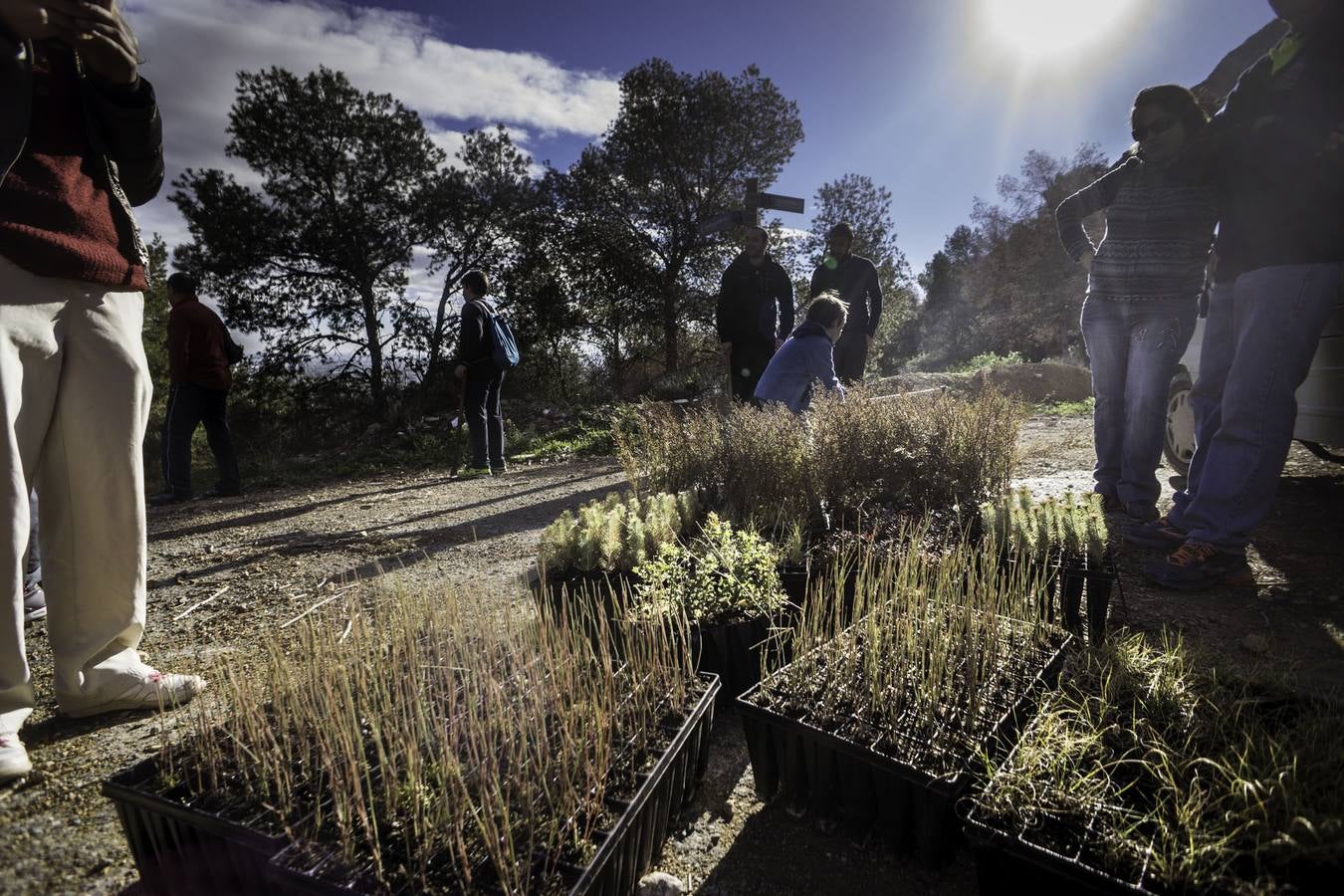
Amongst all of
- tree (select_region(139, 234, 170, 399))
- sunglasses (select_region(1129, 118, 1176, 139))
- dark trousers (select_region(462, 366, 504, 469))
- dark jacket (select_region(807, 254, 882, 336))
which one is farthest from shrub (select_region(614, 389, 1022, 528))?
tree (select_region(139, 234, 170, 399))

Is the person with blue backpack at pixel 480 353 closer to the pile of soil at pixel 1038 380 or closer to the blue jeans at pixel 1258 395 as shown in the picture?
the blue jeans at pixel 1258 395

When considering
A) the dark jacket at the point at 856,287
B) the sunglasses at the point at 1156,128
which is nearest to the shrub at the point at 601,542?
the sunglasses at the point at 1156,128

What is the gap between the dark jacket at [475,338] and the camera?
21.6ft

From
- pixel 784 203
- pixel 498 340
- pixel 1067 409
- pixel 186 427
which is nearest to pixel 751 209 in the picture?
pixel 784 203

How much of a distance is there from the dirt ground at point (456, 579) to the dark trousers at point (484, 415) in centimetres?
108

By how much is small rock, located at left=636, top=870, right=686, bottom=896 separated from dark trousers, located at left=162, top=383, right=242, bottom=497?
6564mm

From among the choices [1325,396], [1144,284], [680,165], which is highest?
[680,165]

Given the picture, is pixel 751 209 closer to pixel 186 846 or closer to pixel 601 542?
pixel 601 542

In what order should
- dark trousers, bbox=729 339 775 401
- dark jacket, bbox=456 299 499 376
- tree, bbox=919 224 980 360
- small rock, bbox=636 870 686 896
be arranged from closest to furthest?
small rock, bbox=636 870 686 896, dark trousers, bbox=729 339 775 401, dark jacket, bbox=456 299 499 376, tree, bbox=919 224 980 360

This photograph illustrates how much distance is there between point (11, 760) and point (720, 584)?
211 cm

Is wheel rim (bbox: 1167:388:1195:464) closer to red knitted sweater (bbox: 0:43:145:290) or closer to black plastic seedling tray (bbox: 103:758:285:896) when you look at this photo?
black plastic seedling tray (bbox: 103:758:285:896)

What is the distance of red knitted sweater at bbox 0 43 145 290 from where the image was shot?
5.79 feet

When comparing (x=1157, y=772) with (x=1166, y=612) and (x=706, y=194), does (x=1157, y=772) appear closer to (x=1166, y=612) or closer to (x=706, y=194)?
(x=1166, y=612)

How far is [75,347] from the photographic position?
1896mm
